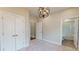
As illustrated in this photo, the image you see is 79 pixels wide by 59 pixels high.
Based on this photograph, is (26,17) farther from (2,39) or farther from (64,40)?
(64,40)

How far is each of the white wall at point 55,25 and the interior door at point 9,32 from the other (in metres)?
2.53

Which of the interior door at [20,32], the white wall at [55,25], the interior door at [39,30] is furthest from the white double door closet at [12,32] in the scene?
the interior door at [39,30]

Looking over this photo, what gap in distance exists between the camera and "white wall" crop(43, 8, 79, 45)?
13.5 feet

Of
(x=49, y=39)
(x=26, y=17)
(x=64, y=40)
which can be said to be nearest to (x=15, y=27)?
(x=26, y=17)

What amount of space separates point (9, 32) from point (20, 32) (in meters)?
0.63

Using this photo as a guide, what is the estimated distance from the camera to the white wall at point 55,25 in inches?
163

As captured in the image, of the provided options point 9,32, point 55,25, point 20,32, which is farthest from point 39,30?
point 9,32

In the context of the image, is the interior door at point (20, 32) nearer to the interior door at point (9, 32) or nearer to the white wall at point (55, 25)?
the interior door at point (9, 32)

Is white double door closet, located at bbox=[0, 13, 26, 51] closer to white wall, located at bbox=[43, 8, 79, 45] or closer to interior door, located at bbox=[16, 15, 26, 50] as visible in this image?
interior door, located at bbox=[16, 15, 26, 50]

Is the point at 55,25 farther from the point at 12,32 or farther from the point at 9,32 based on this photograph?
the point at 9,32

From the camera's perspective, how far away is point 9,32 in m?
3.15

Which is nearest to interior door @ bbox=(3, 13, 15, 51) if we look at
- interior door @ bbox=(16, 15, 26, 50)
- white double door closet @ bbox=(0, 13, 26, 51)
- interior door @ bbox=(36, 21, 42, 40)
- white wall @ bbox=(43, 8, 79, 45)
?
white double door closet @ bbox=(0, 13, 26, 51)
